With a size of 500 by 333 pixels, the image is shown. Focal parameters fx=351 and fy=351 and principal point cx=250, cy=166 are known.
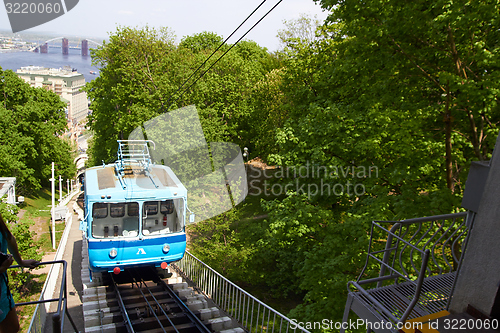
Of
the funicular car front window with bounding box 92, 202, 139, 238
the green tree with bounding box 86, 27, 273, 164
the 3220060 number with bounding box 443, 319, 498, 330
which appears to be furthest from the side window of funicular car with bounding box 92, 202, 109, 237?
Result: the green tree with bounding box 86, 27, 273, 164

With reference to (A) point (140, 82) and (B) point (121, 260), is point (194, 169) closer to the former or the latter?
(A) point (140, 82)

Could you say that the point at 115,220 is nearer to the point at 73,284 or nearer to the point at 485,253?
the point at 73,284

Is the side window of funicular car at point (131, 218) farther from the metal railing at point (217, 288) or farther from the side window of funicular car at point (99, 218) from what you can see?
the metal railing at point (217, 288)

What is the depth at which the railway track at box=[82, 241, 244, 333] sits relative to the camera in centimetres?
844

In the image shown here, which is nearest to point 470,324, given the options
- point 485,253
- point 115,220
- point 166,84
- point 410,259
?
point 485,253

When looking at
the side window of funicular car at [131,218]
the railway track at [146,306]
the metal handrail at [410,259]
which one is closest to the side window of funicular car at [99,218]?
the side window of funicular car at [131,218]

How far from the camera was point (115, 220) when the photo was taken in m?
10.7

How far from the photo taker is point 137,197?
1048cm

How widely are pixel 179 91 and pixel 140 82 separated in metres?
3.43

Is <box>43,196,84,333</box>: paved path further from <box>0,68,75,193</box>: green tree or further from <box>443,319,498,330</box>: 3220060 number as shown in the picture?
<box>0,68,75,193</box>: green tree

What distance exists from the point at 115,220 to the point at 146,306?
2.79 meters

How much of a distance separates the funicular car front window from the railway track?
167cm

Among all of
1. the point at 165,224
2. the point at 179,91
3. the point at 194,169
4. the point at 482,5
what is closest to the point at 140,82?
the point at 179,91

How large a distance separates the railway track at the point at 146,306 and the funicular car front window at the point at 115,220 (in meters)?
1.67
